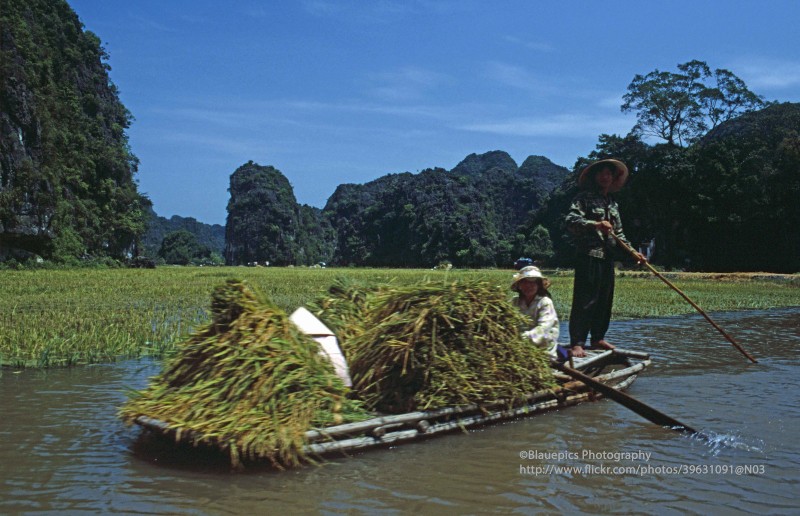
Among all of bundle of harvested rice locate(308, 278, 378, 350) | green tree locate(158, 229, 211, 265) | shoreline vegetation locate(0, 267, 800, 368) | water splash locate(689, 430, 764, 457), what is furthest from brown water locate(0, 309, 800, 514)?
green tree locate(158, 229, 211, 265)

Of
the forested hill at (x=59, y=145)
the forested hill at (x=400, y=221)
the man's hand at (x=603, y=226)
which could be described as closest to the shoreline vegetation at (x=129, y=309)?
the man's hand at (x=603, y=226)

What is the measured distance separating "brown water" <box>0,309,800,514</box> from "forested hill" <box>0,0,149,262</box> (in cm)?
2228

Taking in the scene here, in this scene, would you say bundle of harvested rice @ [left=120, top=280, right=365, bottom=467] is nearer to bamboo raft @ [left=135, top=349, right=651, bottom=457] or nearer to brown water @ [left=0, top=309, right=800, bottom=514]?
bamboo raft @ [left=135, top=349, right=651, bottom=457]

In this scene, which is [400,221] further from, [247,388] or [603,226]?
[247,388]

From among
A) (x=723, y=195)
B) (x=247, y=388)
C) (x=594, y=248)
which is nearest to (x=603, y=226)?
(x=594, y=248)

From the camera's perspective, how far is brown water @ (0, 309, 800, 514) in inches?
128

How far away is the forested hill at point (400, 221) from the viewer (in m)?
65.9

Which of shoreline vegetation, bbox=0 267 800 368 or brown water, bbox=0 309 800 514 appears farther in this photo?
shoreline vegetation, bbox=0 267 800 368

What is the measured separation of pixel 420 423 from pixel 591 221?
293 centimetres

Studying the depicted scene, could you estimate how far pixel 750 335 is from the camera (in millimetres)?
10000

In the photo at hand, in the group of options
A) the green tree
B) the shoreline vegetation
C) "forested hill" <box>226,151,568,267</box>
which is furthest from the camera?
the green tree

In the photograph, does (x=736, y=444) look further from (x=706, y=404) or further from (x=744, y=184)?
(x=744, y=184)

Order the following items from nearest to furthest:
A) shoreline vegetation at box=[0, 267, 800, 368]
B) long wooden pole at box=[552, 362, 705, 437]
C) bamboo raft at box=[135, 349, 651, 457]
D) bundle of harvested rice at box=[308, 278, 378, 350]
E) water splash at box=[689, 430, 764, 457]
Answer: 1. bamboo raft at box=[135, 349, 651, 457]
2. water splash at box=[689, 430, 764, 457]
3. long wooden pole at box=[552, 362, 705, 437]
4. bundle of harvested rice at box=[308, 278, 378, 350]
5. shoreline vegetation at box=[0, 267, 800, 368]

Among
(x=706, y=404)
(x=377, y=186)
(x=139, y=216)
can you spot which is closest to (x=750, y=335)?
(x=706, y=404)
